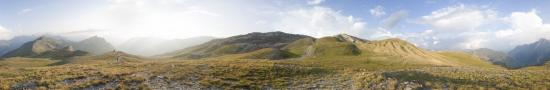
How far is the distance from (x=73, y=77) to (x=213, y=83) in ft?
45.9

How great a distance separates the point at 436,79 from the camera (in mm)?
47875

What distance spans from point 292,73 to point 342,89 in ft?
40.5

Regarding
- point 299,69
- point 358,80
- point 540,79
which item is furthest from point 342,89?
point 540,79

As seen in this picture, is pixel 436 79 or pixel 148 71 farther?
pixel 148 71

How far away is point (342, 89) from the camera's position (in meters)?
44.5

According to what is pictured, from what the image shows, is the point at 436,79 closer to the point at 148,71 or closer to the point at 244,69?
the point at 244,69

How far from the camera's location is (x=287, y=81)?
50094 millimetres

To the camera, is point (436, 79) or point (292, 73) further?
point (292, 73)

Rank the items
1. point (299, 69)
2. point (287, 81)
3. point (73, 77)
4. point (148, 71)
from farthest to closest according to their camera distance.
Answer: point (299, 69)
point (148, 71)
point (287, 81)
point (73, 77)

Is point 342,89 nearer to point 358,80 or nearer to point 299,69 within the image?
point 358,80

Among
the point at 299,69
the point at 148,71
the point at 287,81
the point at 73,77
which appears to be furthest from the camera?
the point at 299,69

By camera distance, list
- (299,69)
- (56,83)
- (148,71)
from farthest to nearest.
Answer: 1. (299,69)
2. (148,71)
3. (56,83)

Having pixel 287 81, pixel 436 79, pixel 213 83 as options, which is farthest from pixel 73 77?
pixel 436 79

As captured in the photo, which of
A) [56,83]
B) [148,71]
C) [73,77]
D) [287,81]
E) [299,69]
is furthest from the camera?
[299,69]
